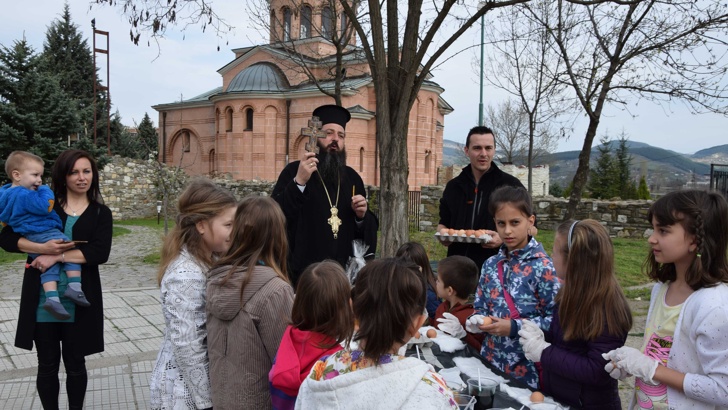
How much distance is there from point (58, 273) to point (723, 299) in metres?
3.75

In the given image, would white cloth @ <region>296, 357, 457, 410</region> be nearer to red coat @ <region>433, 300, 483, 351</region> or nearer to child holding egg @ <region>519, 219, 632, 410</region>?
child holding egg @ <region>519, 219, 632, 410</region>

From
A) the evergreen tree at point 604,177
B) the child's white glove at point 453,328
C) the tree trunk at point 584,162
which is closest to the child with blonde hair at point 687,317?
the child's white glove at point 453,328

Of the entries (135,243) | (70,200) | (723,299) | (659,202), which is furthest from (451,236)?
(135,243)

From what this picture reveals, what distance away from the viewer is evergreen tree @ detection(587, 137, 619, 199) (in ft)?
107

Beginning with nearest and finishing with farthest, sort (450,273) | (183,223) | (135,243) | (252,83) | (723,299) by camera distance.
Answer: (723,299) < (183,223) < (450,273) < (135,243) < (252,83)

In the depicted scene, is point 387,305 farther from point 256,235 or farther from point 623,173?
point 623,173

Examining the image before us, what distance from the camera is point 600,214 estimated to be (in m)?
15.8

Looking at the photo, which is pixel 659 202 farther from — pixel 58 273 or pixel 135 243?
pixel 135 243

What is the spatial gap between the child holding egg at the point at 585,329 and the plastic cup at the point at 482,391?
28 centimetres

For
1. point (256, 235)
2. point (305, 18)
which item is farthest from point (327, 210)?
point (305, 18)

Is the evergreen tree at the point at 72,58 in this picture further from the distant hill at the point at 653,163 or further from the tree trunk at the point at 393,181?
the tree trunk at the point at 393,181

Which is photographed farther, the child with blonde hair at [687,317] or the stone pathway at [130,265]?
the stone pathway at [130,265]

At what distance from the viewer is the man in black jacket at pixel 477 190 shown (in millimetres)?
4074

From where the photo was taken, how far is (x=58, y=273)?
3580mm
